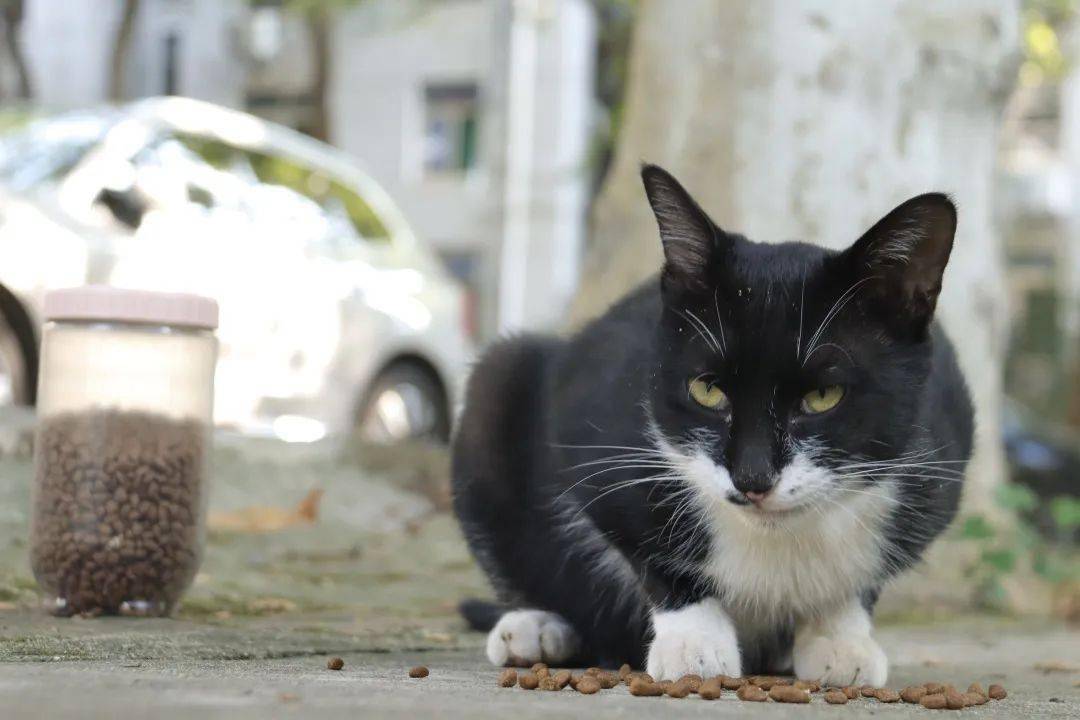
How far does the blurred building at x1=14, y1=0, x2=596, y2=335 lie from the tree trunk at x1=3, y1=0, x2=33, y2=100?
2400 millimetres

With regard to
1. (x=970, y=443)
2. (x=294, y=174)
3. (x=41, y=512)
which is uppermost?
(x=294, y=174)

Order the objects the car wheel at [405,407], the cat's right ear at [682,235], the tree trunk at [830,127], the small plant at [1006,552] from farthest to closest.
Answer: the car wheel at [405,407], the tree trunk at [830,127], the small plant at [1006,552], the cat's right ear at [682,235]

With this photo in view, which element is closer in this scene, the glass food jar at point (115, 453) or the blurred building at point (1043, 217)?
the glass food jar at point (115, 453)

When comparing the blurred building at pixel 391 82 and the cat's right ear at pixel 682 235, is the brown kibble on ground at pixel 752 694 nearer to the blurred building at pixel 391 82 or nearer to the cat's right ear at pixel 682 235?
the cat's right ear at pixel 682 235

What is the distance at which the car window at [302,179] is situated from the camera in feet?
22.0

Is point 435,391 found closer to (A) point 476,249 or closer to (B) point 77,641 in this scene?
(B) point 77,641

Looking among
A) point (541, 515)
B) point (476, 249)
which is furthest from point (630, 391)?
point (476, 249)

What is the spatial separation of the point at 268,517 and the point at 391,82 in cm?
1753

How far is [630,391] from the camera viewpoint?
2.65 meters

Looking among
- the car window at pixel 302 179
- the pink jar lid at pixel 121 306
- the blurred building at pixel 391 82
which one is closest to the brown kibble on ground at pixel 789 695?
the pink jar lid at pixel 121 306

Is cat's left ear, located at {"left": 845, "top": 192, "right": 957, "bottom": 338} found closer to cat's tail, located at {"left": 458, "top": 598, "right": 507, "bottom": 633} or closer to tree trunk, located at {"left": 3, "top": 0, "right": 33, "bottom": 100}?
cat's tail, located at {"left": 458, "top": 598, "right": 507, "bottom": 633}

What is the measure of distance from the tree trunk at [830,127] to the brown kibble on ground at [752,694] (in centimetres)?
280

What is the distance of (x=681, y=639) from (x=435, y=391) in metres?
5.21

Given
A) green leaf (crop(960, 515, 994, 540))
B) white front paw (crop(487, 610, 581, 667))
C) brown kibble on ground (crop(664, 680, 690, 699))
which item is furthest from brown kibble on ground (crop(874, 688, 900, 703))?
green leaf (crop(960, 515, 994, 540))
